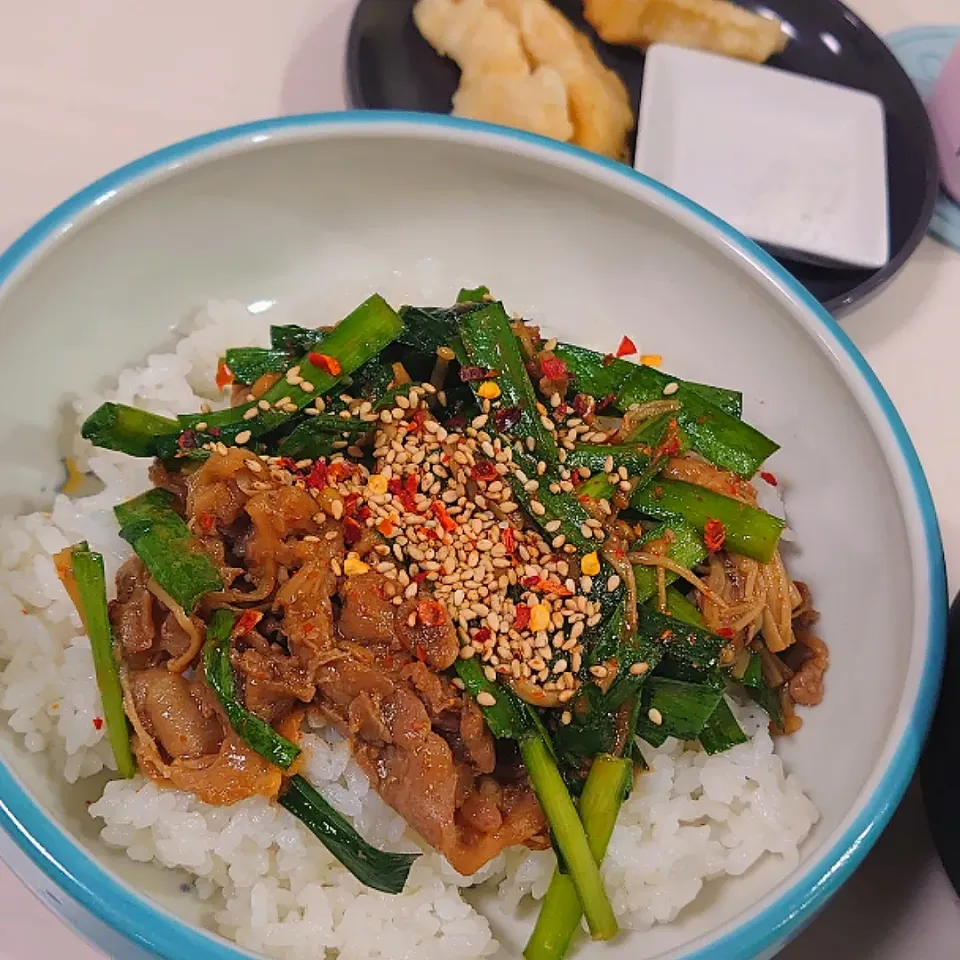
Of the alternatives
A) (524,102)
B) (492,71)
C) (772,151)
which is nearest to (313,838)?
(524,102)

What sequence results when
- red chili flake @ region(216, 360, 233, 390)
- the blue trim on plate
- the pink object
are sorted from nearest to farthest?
the blue trim on plate < red chili flake @ region(216, 360, 233, 390) < the pink object

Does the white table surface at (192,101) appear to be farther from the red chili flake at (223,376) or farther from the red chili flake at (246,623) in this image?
the red chili flake at (246,623)

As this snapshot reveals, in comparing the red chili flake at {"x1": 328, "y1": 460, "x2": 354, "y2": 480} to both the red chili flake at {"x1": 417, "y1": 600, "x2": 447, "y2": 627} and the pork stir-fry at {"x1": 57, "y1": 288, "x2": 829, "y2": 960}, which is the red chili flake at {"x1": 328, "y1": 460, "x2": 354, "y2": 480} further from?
the red chili flake at {"x1": 417, "y1": 600, "x2": 447, "y2": 627}

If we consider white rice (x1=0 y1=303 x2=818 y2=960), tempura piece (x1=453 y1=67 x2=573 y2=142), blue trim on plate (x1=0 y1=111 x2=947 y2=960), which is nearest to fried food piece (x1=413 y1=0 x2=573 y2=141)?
tempura piece (x1=453 y1=67 x2=573 y2=142)

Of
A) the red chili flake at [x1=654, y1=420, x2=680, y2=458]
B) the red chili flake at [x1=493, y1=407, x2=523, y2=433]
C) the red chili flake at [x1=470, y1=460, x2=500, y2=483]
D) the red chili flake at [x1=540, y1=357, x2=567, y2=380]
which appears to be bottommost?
the red chili flake at [x1=654, y1=420, x2=680, y2=458]

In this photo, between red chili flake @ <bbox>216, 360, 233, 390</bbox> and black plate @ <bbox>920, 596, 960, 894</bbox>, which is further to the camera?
red chili flake @ <bbox>216, 360, 233, 390</bbox>

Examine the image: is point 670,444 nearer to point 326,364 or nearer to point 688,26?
point 326,364

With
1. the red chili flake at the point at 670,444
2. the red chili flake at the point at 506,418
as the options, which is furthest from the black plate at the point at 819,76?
the red chili flake at the point at 506,418
